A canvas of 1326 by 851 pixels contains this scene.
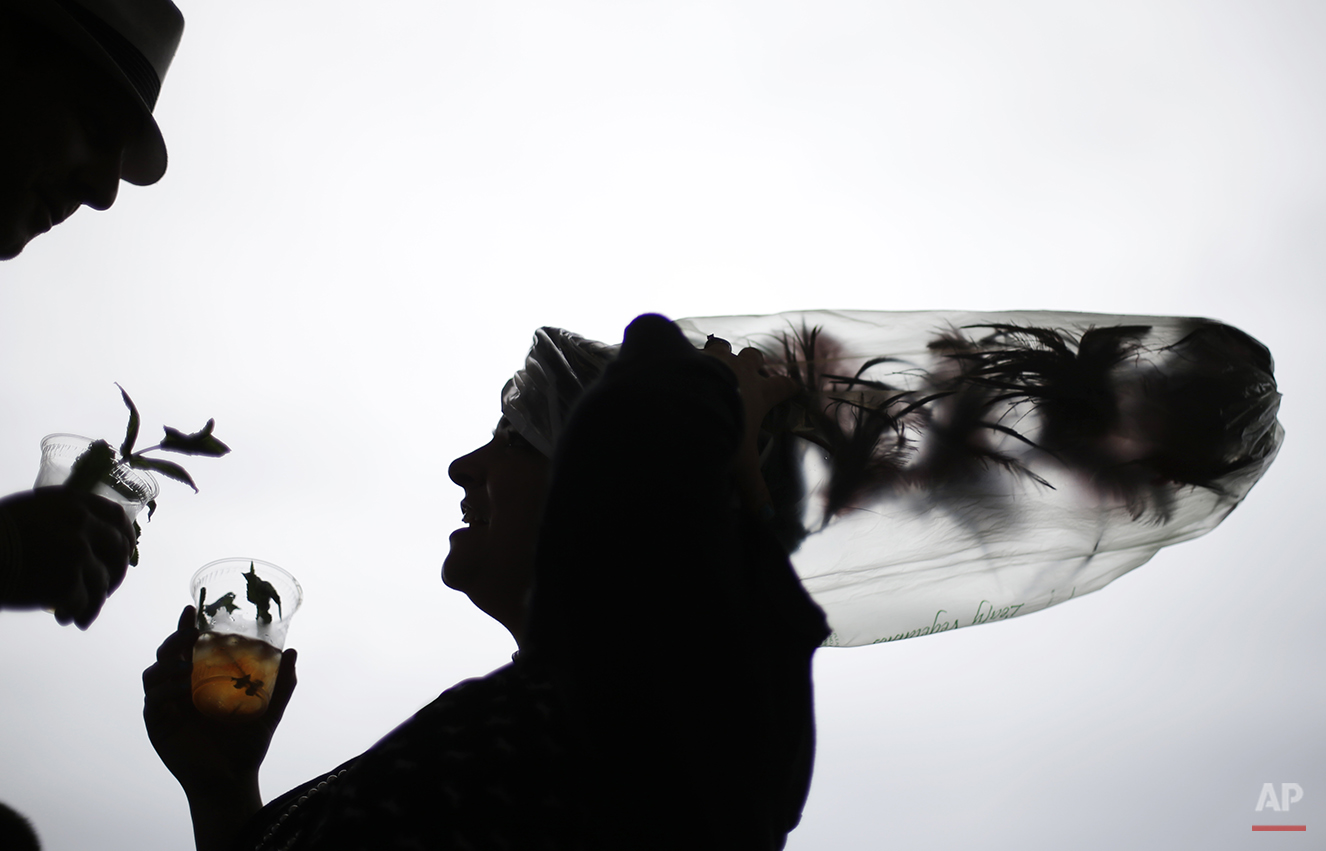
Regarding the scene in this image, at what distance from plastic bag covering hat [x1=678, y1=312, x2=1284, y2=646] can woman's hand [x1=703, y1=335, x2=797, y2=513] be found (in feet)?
0.20

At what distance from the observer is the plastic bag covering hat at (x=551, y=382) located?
1.40 metres

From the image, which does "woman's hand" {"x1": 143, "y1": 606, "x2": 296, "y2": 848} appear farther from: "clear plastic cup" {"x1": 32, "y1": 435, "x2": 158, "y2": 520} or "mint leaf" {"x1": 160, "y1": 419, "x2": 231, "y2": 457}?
"mint leaf" {"x1": 160, "y1": 419, "x2": 231, "y2": 457}

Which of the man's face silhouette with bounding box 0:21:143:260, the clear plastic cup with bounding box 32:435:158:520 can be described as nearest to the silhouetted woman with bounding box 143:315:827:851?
the clear plastic cup with bounding box 32:435:158:520

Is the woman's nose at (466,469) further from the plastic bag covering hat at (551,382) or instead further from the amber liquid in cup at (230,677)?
the amber liquid in cup at (230,677)

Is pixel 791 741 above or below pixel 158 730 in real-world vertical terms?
below

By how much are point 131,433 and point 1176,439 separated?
6.10 ft

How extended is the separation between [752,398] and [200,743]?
4.15ft

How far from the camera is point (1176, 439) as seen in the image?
1.28 meters

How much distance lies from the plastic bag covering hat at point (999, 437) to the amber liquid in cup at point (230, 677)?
110 centimetres

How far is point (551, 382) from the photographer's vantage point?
56.6 inches

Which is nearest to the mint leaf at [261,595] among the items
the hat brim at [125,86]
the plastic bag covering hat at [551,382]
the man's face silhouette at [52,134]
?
the plastic bag covering hat at [551,382]

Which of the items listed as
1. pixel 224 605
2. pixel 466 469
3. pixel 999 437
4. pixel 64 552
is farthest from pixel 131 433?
pixel 999 437

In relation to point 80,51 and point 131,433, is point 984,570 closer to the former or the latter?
point 131,433

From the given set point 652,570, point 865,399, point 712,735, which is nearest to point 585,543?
point 652,570
